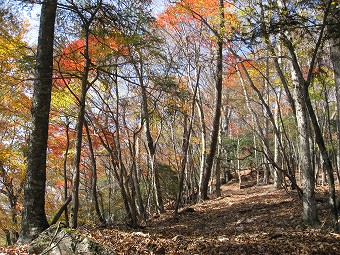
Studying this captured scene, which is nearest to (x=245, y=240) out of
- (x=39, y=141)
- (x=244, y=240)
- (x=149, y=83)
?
(x=244, y=240)

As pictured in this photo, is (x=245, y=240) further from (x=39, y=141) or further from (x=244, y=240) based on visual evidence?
(x=39, y=141)

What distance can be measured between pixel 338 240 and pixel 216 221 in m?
4.00

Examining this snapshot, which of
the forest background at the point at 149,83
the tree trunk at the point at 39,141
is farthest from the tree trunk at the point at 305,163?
the tree trunk at the point at 39,141

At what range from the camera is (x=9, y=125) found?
1209 cm

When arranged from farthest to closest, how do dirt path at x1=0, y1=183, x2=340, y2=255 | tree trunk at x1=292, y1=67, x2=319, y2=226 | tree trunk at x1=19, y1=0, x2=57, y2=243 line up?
tree trunk at x1=292, y1=67, x2=319, y2=226
tree trunk at x1=19, y1=0, x2=57, y2=243
dirt path at x1=0, y1=183, x2=340, y2=255

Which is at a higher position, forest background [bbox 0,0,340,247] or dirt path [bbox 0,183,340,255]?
forest background [bbox 0,0,340,247]

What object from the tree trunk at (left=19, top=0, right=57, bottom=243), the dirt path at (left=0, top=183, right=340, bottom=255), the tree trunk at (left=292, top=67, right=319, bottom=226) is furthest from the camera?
the tree trunk at (left=292, top=67, right=319, bottom=226)

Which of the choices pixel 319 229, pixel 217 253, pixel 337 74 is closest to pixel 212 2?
pixel 337 74

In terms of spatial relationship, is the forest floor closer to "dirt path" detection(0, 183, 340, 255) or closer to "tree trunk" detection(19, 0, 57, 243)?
"dirt path" detection(0, 183, 340, 255)

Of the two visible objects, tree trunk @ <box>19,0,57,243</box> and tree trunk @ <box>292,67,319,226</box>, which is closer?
tree trunk @ <box>19,0,57,243</box>

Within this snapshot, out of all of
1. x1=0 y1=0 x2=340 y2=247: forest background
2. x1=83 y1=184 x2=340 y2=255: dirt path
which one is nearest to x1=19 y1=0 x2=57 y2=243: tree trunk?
x1=0 y1=0 x2=340 y2=247: forest background

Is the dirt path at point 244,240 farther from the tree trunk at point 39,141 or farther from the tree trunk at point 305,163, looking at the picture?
the tree trunk at point 39,141

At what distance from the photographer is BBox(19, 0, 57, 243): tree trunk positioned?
5.35 m

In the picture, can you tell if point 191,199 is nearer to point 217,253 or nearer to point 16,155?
point 16,155
